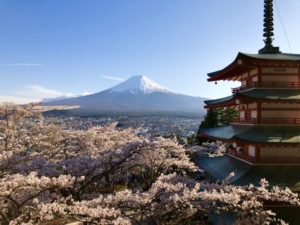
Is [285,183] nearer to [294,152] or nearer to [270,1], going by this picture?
[294,152]

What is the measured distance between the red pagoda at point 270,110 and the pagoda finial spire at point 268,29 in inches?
28.3

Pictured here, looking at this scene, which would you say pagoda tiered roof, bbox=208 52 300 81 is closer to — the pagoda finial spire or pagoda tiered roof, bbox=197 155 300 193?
the pagoda finial spire

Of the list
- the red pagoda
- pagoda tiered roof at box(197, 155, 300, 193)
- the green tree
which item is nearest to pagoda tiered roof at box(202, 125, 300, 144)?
the red pagoda

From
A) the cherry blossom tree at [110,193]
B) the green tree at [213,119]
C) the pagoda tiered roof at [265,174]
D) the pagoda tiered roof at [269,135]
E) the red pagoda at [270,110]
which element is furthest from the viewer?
the green tree at [213,119]

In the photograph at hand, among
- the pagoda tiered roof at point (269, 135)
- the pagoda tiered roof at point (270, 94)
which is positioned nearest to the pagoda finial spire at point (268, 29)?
the pagoda tiered roof at point (270, 94)

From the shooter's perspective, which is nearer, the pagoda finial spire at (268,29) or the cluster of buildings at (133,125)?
the pagoda finial spire at (268,29)

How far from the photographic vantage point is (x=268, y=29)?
18.0 m

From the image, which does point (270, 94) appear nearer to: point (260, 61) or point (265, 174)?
point (260, 61)

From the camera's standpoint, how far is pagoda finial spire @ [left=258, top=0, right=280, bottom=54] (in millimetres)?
17438

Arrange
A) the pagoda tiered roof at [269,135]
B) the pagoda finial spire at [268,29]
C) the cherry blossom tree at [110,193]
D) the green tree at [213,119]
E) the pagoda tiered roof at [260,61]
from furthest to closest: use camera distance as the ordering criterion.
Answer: the green tree at [213,119]
the pagoda finial spire at [268,29]
the pagoda tiered roof at [260,61]
the pagoda tiered roof at [269,135]
the cherry blossom tree at [110,193]

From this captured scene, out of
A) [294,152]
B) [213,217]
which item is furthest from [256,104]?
[213,217]

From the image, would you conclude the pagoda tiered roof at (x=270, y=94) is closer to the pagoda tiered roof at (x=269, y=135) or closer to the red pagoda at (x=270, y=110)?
the red pagoda at (x=270, y=110)

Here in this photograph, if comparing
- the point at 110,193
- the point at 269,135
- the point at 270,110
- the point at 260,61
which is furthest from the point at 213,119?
the point at 110,193

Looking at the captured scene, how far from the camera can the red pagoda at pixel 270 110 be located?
1460 centimetres
